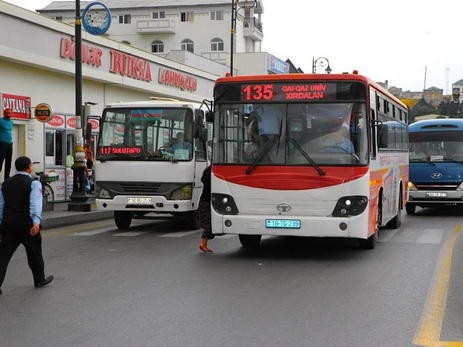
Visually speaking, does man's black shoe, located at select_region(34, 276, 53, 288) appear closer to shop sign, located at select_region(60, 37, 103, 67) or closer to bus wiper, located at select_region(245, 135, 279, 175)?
bus wiper, located at select_region(245, 135, 279, 175)

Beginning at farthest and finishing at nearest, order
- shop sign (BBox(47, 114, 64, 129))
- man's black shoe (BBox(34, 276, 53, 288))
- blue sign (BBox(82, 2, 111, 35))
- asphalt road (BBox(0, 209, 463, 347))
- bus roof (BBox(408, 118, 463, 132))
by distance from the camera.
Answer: shop sign (BBox(47, 114, 64, 129))
blue sign (BBox(82, 2, 111, 35))
bus roof (BBox(408, 118, 463, 132))
man's black shoe (BBox(34, 276, 53, 288))
asphalt road (BBox(0, 209, 463, 347))

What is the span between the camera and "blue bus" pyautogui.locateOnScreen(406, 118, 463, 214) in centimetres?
1989

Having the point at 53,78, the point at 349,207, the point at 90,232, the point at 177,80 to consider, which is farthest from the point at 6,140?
the point at 177,80

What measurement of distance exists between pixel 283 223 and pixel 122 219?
6.25 metres

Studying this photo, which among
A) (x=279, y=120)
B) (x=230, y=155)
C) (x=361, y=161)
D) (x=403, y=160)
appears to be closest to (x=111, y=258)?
(x=230, y=155)

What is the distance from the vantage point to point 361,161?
414 inches

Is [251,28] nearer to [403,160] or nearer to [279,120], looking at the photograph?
[403,160]

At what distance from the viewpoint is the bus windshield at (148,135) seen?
15023 millimetres

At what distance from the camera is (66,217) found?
56.1 ft

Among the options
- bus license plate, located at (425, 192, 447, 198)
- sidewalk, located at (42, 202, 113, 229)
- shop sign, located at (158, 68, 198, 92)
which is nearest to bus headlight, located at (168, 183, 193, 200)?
sidewalk, located at (42, 202, 113, 229)

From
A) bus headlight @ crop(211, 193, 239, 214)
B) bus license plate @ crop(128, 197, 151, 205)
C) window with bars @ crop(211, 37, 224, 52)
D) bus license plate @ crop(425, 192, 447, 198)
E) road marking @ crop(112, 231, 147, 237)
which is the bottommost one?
road marking @ crop(112, 231, 147, 237)

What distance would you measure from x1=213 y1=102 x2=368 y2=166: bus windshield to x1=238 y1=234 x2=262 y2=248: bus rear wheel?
1.71 meters

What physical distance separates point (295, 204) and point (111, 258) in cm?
300

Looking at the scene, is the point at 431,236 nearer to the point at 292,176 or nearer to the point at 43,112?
the point at 292,176
